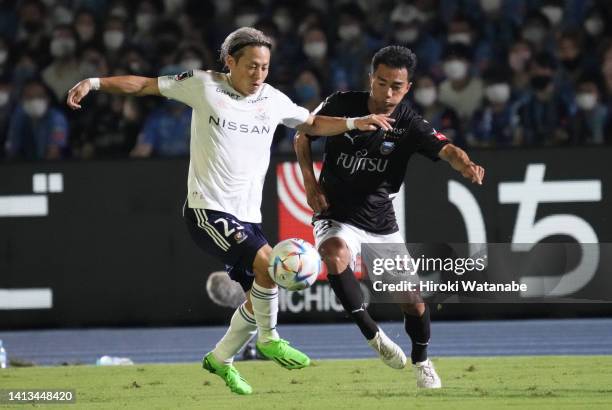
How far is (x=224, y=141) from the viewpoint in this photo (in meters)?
8.02

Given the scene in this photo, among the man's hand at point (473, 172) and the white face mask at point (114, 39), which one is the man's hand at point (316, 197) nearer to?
the man's hand at point (473, 172)

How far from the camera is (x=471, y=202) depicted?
13.7 metres

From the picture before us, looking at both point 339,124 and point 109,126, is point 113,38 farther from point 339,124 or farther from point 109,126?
point 339,124

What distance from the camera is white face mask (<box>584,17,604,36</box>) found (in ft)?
48.3

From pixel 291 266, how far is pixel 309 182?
53.1 inches

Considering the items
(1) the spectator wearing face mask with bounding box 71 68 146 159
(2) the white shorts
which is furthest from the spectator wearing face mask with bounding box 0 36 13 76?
(2) the white shorts

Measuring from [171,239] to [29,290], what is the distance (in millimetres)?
1660

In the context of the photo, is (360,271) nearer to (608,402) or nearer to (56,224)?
(56,224)

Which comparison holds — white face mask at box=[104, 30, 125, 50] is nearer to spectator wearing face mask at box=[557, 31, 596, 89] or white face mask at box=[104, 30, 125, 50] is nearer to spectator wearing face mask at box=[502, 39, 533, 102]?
spectator wearing face mask at box=[502, 39, 533, 102]

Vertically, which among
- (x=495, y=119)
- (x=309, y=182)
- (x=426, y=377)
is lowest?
(x=426, y=377)

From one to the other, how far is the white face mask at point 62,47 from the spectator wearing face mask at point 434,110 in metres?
4.41

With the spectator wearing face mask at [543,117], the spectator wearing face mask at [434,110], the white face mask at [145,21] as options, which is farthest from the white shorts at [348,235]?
the white face mask at [145,21]

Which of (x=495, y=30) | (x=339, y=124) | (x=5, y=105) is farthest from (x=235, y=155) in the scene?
(x=5, y=105)

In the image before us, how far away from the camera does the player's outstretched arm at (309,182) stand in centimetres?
904
